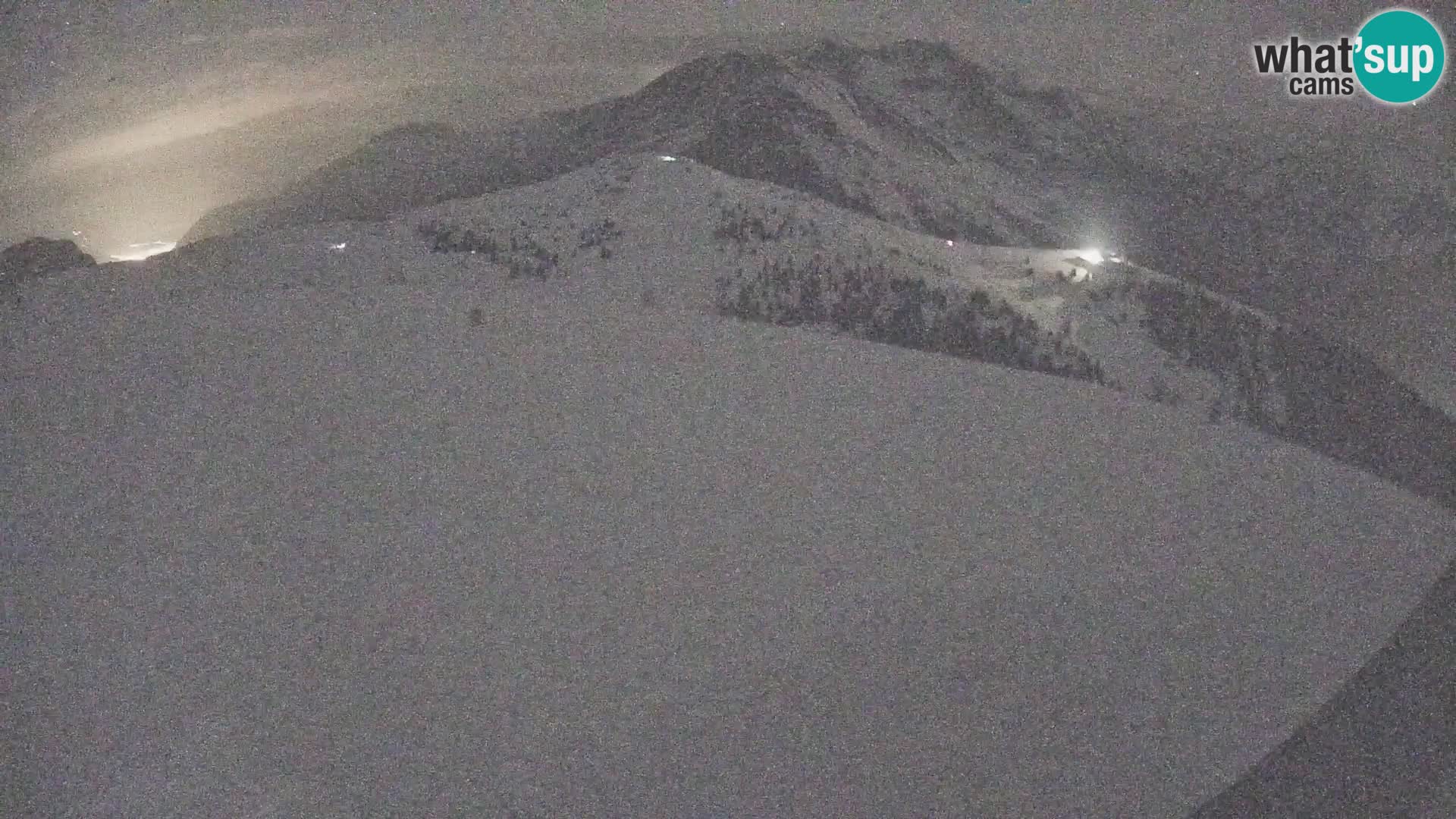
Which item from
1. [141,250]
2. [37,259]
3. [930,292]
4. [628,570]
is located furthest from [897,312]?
[37,259]

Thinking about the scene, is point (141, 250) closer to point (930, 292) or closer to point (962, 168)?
point (930, 292)

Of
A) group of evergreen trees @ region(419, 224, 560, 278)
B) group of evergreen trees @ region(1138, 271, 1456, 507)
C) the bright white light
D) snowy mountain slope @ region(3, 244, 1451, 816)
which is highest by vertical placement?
the bright white light

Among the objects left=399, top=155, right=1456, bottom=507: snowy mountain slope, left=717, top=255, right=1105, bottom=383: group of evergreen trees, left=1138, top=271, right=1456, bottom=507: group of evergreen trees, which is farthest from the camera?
left=1138, top=271, right=1456, bottom=507: group of evergreen trees

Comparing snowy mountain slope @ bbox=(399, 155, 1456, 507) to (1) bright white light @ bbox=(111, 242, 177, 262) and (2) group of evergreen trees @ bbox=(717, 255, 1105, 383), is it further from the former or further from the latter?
(1) bright white light @ bbox=(111, 242, 177, 262)

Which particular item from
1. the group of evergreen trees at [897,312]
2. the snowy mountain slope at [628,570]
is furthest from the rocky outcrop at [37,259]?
the group of evergreen trees at [897,312]

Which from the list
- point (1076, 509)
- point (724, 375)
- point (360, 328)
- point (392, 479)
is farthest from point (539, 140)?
point (1076, 509)

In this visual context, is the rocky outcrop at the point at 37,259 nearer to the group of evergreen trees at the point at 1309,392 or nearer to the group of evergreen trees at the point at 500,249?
the group of evergreen trees at the point at 500,249

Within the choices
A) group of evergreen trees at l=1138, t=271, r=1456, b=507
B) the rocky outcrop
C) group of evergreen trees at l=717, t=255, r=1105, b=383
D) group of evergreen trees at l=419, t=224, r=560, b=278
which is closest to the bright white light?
the rocky outcrop
